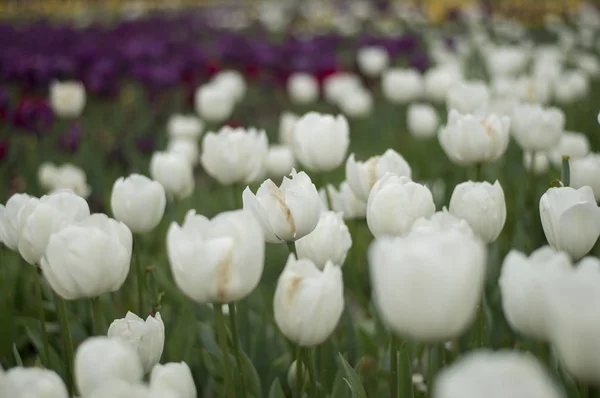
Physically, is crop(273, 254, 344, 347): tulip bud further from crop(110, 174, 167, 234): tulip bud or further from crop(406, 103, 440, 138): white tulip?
crop(406, 103, 440, 138): white tulip

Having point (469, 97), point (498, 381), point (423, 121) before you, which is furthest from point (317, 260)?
point (423, 121)

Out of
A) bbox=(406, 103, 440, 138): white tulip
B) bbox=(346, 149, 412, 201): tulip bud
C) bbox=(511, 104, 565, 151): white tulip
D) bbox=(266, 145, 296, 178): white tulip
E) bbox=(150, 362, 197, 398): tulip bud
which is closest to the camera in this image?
bbox=(150, 362, 197, 398): tulip bud

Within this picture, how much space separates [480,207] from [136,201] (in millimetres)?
774

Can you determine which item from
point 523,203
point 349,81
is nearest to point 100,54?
point 349,81

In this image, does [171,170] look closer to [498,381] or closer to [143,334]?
[143,334]

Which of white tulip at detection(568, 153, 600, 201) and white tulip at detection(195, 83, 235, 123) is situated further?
white tulip at detection(195, 83, 235, 123)

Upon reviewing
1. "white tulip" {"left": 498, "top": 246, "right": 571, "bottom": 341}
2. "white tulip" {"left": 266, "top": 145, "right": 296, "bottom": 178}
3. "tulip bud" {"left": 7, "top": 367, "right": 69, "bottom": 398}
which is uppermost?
"white tulip" {"left": 498, "top": 246, "right": 571, "bottom": 341}

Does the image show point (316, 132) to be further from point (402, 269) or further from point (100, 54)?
point (100, 54)

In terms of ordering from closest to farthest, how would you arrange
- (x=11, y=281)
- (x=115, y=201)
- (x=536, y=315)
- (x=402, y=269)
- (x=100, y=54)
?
(x=402, y=269) < (x=536, y=315) < (x=115, y=201) < (x=11, y=281) < (x=100, y=54)

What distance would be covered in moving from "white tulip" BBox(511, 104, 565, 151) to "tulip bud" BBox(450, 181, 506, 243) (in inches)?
26.0

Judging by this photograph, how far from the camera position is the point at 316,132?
5.59 ft

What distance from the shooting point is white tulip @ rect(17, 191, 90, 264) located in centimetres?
117

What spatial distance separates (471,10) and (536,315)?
737 cm

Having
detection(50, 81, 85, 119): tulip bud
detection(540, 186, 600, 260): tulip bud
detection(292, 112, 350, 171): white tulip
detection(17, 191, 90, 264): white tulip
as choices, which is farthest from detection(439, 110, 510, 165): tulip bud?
detection(50, 81, 85, 119): tulip bud
